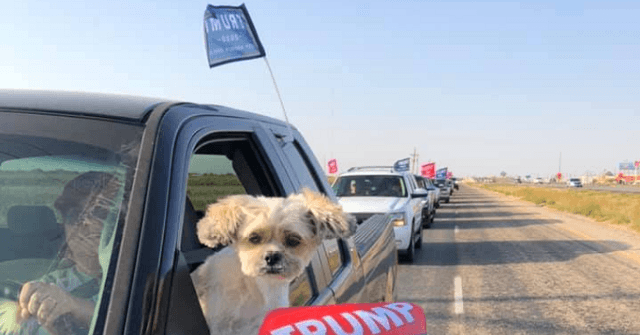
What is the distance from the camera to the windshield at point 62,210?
1.40 meters

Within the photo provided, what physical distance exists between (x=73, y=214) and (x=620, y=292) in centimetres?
948

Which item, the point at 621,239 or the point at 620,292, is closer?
the point at 620,292

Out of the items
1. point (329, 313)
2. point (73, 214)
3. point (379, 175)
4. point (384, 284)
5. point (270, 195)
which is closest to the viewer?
point (329, 313)

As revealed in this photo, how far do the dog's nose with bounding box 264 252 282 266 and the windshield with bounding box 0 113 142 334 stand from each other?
0.46 meters

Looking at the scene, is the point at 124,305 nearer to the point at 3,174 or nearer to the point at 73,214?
the point at 73,214

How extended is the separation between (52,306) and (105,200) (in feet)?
0.88

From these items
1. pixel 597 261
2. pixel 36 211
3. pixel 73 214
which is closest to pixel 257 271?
pixel 73 214

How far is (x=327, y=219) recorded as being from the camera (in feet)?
6.06

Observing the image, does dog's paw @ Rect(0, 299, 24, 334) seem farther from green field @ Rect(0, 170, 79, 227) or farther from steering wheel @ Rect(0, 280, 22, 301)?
green field @ Rect(0, 170, 79, 227)

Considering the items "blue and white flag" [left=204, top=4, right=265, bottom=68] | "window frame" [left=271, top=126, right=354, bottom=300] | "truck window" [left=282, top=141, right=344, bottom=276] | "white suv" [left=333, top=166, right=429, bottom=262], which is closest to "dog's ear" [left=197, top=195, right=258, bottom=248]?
"window frame" [left=271, top=126, right=354, bottom=300]

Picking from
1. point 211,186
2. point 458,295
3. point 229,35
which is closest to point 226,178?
point 211,186

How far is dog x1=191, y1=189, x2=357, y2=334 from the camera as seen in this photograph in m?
1.72

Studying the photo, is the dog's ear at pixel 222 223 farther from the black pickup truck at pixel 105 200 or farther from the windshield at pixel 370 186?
the windshield at pixel 370 186

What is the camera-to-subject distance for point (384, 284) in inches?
161
